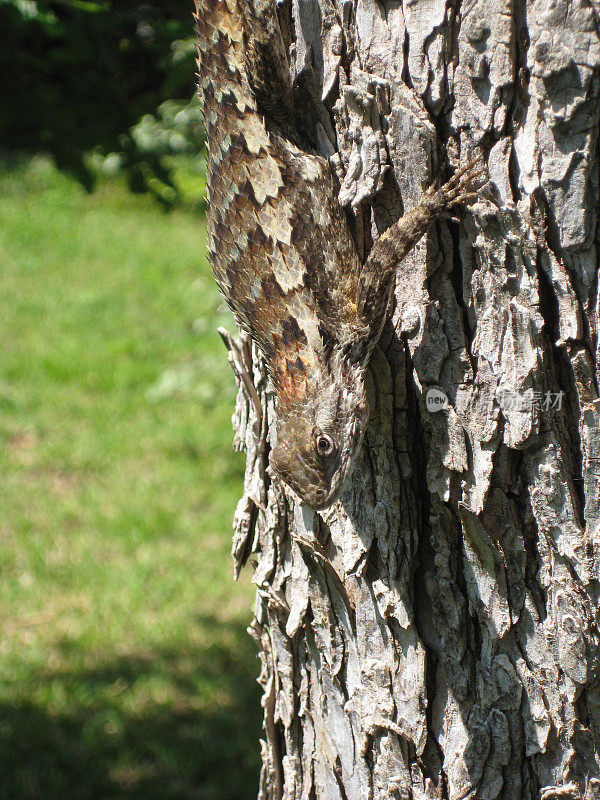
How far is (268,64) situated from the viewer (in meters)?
2.55

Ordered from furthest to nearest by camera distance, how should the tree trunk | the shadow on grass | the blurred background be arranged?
the shadow on grass → the blurred background → the tree trunk

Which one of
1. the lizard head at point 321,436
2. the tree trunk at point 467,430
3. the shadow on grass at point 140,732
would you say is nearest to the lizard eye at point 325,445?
the lizard head at point 321,436

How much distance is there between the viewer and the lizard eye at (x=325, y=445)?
2.56 m

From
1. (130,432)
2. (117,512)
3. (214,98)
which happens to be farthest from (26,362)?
(214,98)

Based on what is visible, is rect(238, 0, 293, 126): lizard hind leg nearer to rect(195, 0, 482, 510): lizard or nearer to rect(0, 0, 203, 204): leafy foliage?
rect(195, 0, 482, 510): lizard

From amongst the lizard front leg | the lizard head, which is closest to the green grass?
the lizard head

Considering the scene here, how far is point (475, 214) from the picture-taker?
2221mm

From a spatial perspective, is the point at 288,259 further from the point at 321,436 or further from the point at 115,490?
the point at 115,490

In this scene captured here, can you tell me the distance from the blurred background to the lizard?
1224 mm

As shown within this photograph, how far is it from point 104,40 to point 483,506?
3.01 metres

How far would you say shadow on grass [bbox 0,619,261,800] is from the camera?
14.6ft

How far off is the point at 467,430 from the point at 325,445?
0.46 m

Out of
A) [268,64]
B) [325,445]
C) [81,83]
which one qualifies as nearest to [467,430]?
[325,445]

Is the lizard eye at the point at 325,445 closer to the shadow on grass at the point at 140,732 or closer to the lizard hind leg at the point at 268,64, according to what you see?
the lizard hind leg at the point at 268,64
